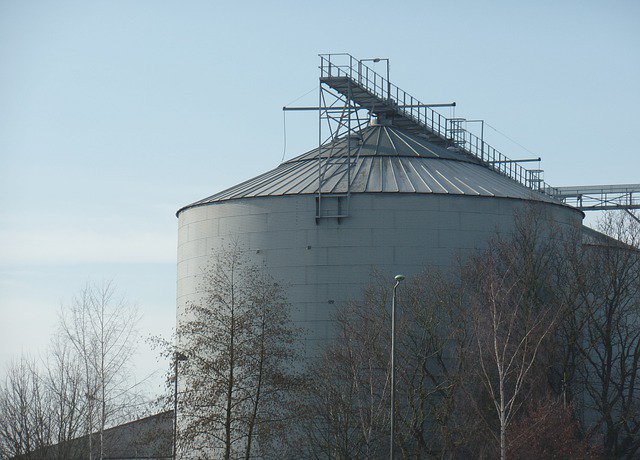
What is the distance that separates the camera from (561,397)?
186ft

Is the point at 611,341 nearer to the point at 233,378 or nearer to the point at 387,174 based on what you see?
the point at 387,174

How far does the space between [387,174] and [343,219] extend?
17.0 feet

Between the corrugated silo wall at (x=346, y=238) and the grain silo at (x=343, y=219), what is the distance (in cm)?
5

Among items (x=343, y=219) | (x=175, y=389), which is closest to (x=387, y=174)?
(x=343, y=219)

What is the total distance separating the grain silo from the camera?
58000 mm

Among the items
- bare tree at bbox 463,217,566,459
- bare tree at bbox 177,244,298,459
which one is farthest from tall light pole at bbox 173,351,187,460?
bare tree at bbox 463,217,566,459

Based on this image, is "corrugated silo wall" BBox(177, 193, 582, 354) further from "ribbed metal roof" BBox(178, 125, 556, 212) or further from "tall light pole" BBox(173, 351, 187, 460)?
"tall light pole" BBox(173, 351, 187, 460)

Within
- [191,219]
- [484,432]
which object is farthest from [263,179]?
[484,432]

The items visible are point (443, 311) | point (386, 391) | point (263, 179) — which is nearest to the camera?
point (386, 391)

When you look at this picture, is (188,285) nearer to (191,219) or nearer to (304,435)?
(191,219)

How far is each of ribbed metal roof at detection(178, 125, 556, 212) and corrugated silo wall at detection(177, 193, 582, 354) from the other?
807 millimetres

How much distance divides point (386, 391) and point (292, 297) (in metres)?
8.18

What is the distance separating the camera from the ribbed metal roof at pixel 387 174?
199 feet

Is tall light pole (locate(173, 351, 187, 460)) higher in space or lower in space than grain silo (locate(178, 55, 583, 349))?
lower
